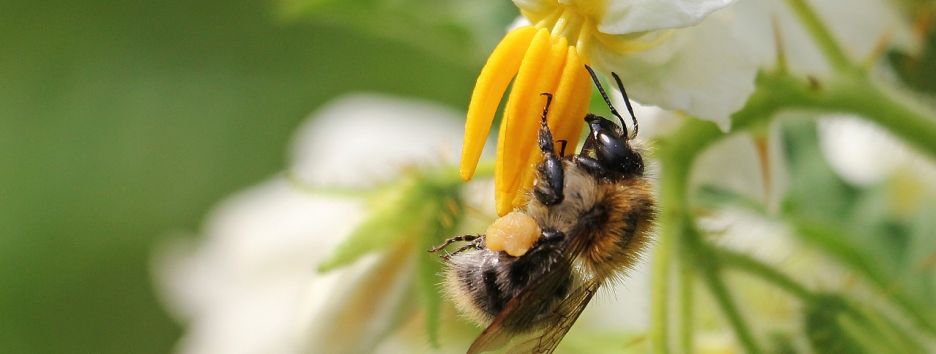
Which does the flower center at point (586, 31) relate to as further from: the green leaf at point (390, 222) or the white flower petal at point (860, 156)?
the white flower petal at point (860, 156)

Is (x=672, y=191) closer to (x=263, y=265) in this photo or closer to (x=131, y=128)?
(x=263, y=265)

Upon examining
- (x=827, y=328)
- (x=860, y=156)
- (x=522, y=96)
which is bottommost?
(x=827, y=328)

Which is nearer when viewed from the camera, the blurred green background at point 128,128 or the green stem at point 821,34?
the green stem at point 821,34

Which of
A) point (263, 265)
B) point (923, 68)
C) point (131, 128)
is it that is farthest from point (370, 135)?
point (131, 128)

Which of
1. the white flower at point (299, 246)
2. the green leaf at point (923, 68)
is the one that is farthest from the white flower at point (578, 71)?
the green leaf at point (923, 68)

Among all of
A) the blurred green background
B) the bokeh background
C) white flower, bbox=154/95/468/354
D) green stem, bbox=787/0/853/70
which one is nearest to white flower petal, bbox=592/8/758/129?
green stem, bbox=787/0/853/70

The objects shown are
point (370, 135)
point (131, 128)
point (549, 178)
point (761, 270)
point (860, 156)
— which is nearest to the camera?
point (549, 178)
